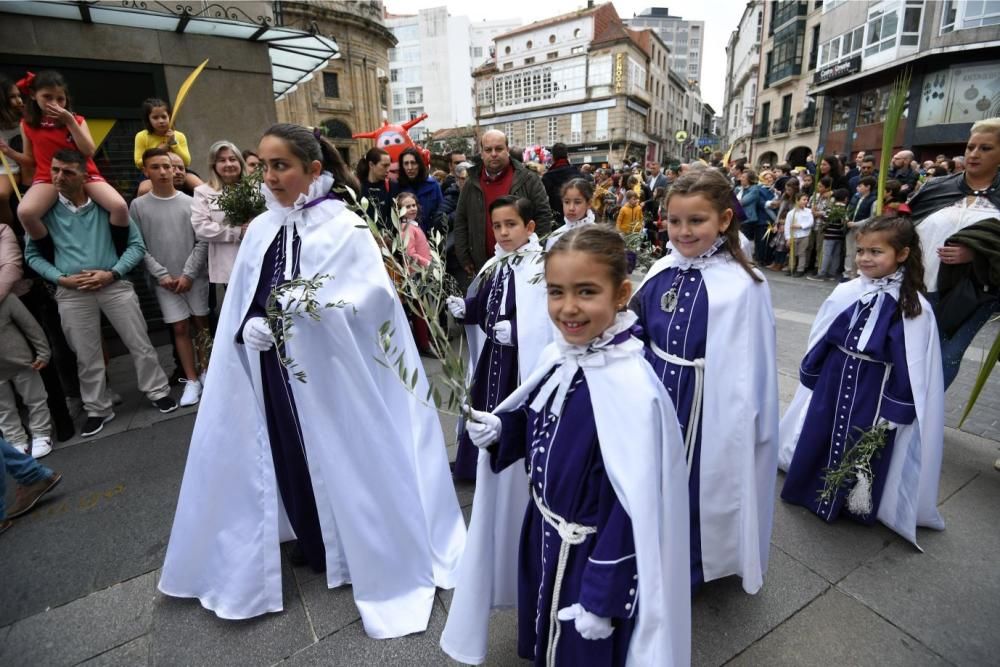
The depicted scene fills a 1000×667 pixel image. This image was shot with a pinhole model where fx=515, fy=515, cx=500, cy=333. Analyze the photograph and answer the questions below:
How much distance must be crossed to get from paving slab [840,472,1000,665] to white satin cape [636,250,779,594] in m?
0.65

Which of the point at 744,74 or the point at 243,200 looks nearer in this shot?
the point at 243,200

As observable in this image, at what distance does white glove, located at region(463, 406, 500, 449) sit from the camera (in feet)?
5.43

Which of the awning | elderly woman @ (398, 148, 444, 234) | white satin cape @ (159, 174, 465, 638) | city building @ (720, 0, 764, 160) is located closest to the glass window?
city building @ (720, 0, 764, 160)

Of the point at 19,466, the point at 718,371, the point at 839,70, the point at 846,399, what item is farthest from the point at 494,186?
the point at 839,70

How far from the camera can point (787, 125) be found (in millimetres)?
35125

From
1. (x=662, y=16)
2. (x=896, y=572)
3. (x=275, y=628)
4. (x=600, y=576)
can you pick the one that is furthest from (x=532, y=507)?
(x=662, y=16)

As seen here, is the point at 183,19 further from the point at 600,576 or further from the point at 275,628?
the point at 600,576

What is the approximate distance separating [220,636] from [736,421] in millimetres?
2542

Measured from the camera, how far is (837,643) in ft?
7.29

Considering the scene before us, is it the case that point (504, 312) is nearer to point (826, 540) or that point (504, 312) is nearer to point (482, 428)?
point (482, 428)

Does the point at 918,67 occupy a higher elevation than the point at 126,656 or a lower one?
higher

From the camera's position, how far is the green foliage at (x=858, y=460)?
2.85 m

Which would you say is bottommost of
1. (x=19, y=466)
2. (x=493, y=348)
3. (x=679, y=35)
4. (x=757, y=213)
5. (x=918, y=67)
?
(x=19, y=466)

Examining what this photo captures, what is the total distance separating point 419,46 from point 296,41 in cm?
6655
